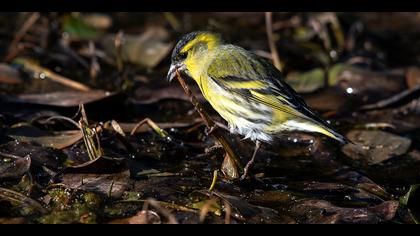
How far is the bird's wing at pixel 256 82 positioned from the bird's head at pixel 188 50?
157 millimetres

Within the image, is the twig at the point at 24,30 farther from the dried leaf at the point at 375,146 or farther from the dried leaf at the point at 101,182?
the dried leaf at the point at 375,146

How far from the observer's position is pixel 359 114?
20.4ft

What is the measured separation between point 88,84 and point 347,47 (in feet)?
9.50

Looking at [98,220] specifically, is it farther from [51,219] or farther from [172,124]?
[172,124]

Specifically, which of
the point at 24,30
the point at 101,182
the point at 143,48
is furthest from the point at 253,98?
the point at 24,30

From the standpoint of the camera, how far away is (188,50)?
17.7 ft

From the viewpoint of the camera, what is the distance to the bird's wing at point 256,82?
15.8 feet

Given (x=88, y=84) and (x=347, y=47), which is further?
(x=347, y=47)

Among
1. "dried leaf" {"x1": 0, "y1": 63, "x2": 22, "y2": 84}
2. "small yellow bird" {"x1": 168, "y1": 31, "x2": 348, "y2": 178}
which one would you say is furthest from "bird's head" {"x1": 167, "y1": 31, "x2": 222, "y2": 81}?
"dried leaf" {"x1": 0, "y1": 63, "x2": 22, "y2": 84}

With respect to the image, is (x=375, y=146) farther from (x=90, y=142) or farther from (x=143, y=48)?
(x=143, y=48)

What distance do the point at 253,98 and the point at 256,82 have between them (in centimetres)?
13
